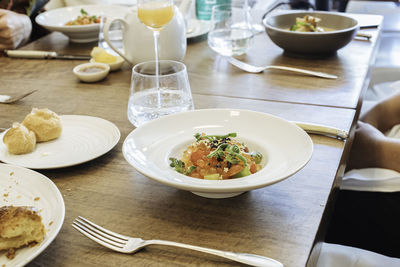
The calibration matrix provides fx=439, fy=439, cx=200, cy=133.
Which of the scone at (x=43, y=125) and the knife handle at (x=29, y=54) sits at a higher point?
the scone at (x=43, y=125)

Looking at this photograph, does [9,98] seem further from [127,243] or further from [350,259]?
[350,259]

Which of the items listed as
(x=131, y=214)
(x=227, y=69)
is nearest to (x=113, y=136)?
(x=131, y=214)

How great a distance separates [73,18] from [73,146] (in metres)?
1.20

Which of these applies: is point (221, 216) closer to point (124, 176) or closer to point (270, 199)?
point (270, 199)

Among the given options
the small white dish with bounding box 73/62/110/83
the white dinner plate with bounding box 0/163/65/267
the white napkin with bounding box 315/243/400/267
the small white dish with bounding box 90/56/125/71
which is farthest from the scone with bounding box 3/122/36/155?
the white napkin with bounding box 315/243/400/267

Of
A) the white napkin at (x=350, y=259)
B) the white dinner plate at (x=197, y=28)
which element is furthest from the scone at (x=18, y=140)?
the white dinner plate at (x=197, y=28)

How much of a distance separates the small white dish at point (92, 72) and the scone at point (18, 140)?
46 cm

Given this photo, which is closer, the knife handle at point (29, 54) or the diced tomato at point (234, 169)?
the diced tomato at point (234, 169)

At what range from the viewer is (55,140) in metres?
1.03

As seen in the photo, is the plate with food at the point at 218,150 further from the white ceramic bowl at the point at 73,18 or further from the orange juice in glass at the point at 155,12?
the white ceramic bowl at the point at 73,18

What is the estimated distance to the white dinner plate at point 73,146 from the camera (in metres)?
0.92


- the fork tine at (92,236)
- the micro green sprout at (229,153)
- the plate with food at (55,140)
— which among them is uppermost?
the micro green sprout at (229,153)

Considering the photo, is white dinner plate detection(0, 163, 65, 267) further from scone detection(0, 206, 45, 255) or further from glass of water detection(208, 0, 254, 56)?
glass of water detection(208, 0, 254, 56)

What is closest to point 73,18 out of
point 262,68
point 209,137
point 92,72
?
point 92,72
